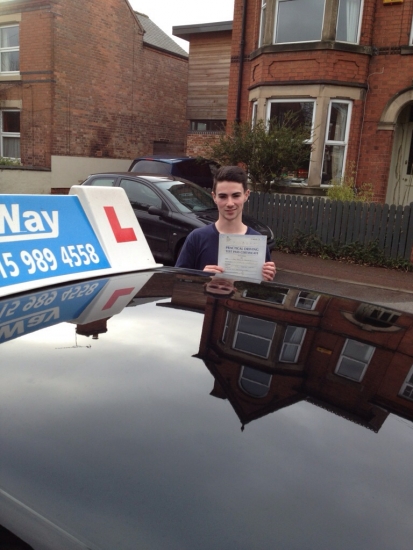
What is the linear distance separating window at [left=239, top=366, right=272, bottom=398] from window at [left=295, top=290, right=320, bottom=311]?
0.59 meters

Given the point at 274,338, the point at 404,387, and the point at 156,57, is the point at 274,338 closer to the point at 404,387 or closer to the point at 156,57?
the point at 404,387

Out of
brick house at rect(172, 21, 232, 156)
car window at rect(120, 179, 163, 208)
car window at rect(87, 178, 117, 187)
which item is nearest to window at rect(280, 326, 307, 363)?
car window at rect(120, 179, 163, 208)

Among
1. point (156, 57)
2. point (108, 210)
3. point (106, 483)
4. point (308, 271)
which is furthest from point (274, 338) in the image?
point (156, 57)

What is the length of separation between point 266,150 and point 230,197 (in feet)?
25.2

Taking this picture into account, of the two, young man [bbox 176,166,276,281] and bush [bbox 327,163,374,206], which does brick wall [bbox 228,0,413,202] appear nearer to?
bush [bbox 327,163,374,206]

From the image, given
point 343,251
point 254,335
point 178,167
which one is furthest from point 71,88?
point 254,335

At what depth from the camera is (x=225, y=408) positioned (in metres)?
1.10

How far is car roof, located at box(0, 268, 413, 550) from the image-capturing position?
2.60 feet

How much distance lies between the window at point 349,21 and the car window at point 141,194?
7046 mm

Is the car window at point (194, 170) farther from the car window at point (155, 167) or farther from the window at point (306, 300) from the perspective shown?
the window at point (306, 300)

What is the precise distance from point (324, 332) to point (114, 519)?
948mm

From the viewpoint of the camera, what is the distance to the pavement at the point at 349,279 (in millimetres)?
7234

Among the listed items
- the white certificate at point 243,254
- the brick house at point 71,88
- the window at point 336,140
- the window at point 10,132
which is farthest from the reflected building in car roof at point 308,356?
the window at point 10,132

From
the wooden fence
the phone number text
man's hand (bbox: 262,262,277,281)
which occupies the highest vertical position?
the phone number text
